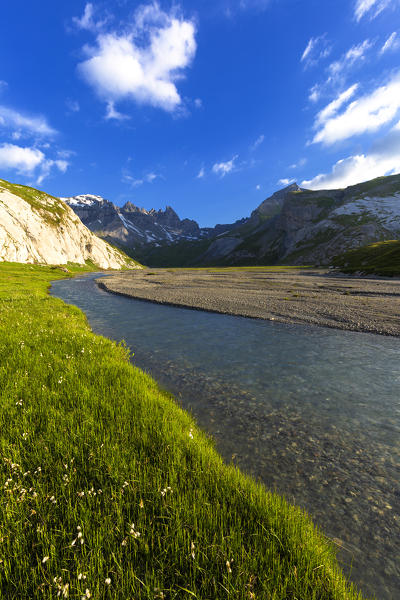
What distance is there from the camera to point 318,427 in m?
6.93

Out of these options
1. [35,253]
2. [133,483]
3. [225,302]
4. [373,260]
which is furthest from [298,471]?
[35,253]

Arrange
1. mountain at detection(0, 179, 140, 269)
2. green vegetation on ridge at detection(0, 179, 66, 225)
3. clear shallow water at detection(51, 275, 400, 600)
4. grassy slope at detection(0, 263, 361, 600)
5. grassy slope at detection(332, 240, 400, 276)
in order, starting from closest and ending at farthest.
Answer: grassy slope at detection(0, 263, 361, 600) → clear shallow water at detection(51, 275, 400, 600) → grassy slope at detection(332, 240, 400, 276) → mountain at detection(0, 179, 140, 269) → green vegetation on ridge at detection(0, 179, 66, 225)

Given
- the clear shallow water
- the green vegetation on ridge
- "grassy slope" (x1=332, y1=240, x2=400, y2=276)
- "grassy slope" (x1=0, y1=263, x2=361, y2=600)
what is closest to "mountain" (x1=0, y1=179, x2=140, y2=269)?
the green vegetation on ridge

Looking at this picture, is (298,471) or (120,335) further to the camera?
(120,335)

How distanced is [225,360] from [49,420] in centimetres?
837

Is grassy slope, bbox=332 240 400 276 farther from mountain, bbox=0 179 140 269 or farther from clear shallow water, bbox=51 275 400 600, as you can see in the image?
mountain, bbox=0 179 140 269

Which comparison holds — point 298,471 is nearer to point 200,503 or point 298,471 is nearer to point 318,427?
point 318,427

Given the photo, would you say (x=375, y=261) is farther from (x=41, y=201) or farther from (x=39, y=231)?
(x=41, y=201)

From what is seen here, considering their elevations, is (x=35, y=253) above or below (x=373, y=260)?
above

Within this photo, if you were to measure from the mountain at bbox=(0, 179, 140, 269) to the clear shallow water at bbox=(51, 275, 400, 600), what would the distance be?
102460 millimetres

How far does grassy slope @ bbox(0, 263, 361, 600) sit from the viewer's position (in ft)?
7.86

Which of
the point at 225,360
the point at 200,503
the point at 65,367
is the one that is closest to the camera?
the point at 200,503

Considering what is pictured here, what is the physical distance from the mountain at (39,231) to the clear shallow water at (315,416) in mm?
102460

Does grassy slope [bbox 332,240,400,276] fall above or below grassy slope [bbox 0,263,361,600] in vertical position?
above
